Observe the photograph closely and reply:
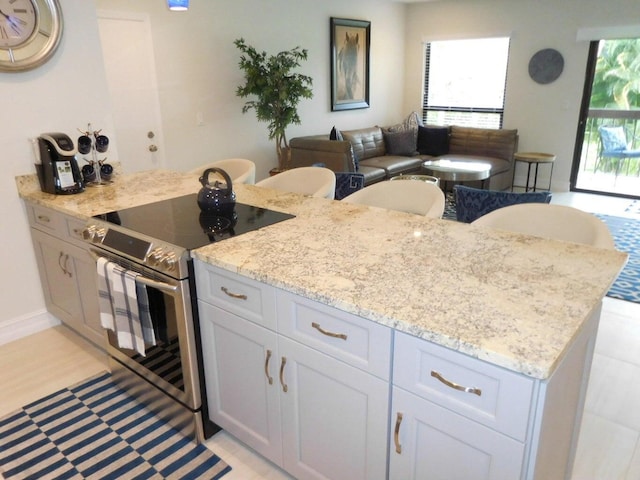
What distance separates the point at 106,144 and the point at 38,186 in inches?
18.9

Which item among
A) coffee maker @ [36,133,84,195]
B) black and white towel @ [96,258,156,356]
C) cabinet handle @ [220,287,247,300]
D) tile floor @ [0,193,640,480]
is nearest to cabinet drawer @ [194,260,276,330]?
cabinet handle @ [220,287,247,300]

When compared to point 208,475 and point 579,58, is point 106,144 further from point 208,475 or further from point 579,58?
point 579,58

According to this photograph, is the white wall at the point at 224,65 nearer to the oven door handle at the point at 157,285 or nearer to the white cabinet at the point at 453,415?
the oven door handle at the point at 157,285

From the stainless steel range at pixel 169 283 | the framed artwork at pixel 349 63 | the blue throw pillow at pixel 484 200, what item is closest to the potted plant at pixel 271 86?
the framed artwork at pixel 349 63

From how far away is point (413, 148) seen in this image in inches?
277

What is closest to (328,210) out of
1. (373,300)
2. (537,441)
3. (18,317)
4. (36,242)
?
(373,300)

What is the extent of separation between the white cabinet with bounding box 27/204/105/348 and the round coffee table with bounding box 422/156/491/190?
412cm

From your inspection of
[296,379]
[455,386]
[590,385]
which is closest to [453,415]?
[455,386]

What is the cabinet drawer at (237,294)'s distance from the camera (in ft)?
5.47

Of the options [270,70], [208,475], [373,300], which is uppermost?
[270,70]

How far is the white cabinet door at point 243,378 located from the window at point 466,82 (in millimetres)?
6628

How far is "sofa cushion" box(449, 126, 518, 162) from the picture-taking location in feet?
22.2

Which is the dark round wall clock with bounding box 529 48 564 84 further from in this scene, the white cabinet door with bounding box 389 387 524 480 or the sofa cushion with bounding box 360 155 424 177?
the white cabinet door with bounding box 389 387 524 480

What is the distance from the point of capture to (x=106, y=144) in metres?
3.10
